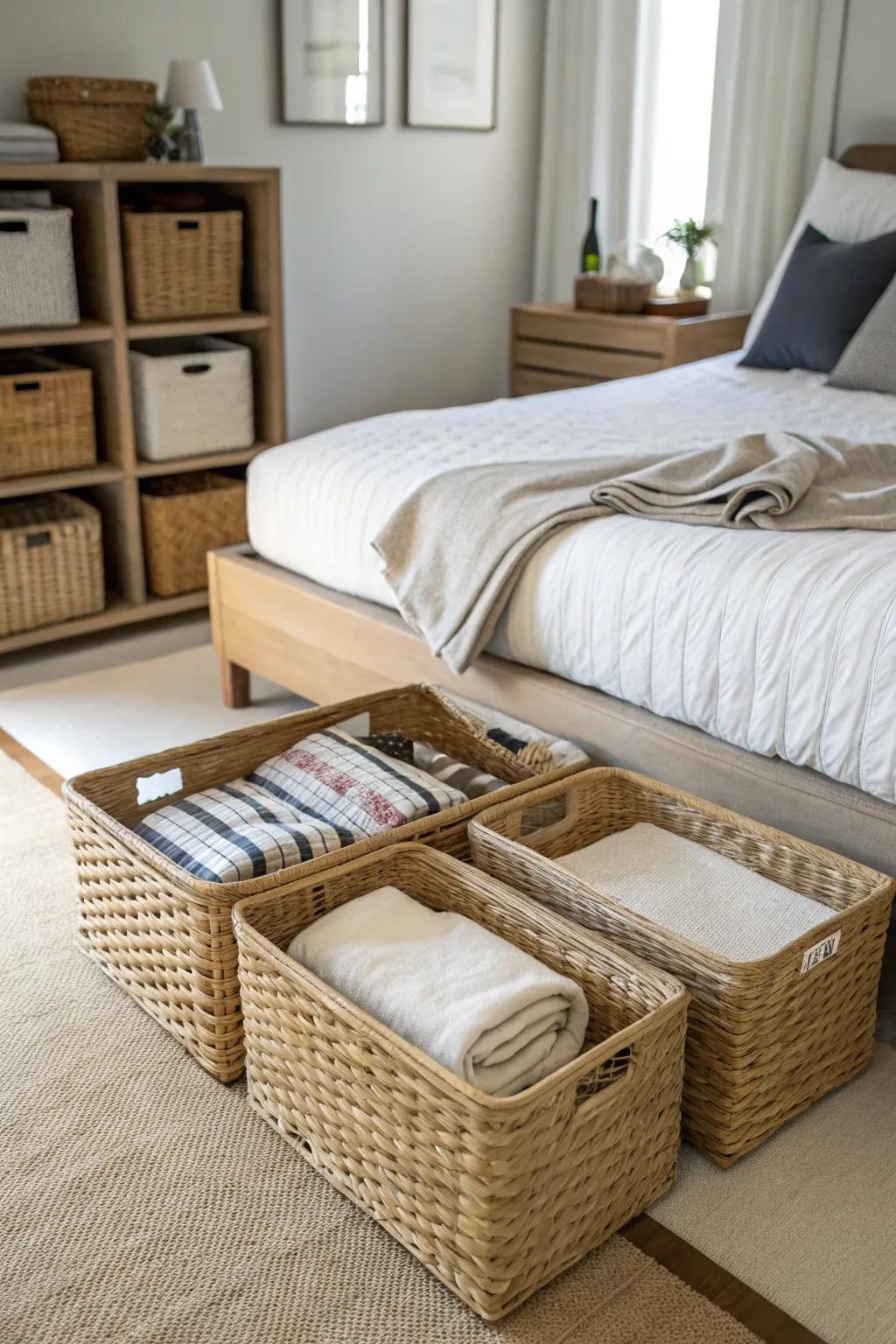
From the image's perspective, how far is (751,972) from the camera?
146cm

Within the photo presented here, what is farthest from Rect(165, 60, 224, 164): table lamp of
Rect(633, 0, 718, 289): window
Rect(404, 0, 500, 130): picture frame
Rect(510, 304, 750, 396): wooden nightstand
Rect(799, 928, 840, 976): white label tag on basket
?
Rect(799, 928, 840, 976): white label tag on basket

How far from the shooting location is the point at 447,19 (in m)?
4.32

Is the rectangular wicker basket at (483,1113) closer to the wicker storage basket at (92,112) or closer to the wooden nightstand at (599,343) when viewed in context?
the wicker storage basket at (92,112)

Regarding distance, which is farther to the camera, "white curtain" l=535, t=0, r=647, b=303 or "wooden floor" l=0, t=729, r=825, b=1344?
"white curtain" l=535, t=0, r=647, b=303

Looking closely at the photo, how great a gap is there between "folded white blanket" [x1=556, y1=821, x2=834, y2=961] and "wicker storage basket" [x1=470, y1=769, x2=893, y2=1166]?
4 cm

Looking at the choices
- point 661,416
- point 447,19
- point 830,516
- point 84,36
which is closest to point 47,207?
point 84,36

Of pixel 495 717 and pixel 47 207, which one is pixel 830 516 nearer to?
pixel 495 717

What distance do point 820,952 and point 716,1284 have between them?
0.40m

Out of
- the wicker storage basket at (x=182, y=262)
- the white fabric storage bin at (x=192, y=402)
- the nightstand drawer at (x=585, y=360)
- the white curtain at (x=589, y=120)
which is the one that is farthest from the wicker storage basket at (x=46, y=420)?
the white curtain at (x=589, y=120)

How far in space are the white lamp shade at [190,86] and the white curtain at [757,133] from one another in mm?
1736

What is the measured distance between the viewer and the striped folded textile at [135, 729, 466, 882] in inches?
69.4

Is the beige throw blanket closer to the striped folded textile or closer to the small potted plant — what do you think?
the striped folded textile

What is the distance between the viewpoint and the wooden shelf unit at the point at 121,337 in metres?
3.15

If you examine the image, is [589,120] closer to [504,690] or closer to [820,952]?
[504,690]
